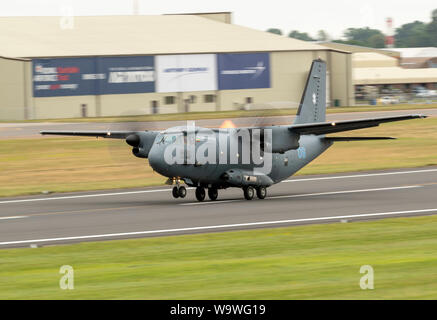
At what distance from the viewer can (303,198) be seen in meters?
28.0

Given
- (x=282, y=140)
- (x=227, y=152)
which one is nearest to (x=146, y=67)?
(x=227, y=152)

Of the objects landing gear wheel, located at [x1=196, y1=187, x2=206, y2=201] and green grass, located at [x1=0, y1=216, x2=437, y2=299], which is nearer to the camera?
green grass, located at [x1=0, y1=216, x2=437, y2=299]

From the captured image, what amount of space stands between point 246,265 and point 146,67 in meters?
78.5

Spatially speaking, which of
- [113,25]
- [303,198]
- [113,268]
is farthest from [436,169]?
[113,25]

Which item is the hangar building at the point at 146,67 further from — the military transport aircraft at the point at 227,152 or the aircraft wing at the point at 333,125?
the aircraft wing at the point at 333,125

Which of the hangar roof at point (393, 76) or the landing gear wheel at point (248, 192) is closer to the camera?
the landing gear wheel at point (248, 192)

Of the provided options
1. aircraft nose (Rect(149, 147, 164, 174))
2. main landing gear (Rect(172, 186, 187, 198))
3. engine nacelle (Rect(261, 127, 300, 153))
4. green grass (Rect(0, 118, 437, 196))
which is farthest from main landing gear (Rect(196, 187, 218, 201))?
green grass (Rect(0, 118, 437, 196))

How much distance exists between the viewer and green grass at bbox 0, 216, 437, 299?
12.6 meters

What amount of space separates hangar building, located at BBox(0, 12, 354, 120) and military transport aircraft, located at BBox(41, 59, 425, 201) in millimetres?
56729

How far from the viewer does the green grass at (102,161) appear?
35875mm

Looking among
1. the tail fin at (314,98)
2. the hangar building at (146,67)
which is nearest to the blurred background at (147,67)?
the hangar building at (146,67)

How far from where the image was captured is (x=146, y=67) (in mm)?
92062

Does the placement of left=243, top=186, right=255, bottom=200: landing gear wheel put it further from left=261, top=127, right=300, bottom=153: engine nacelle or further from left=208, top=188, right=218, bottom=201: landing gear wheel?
left=261, top=127, right=300, bottom=153: engine nacelle

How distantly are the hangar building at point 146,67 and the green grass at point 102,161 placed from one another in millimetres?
29986
